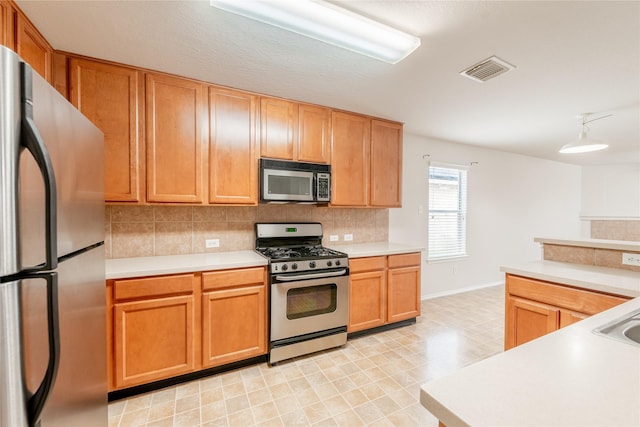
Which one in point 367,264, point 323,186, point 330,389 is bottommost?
point 330,389

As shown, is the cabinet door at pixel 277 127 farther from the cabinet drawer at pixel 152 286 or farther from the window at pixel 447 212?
the window at pixel 447 212

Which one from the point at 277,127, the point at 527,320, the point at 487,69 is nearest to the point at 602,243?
the point at 527,320

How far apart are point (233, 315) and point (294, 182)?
51.8 inches

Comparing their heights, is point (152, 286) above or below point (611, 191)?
below

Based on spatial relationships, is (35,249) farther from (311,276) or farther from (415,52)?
(415,52)

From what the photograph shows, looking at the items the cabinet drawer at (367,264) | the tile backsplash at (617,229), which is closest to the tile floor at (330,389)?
the cabinet drawer at (367,264)

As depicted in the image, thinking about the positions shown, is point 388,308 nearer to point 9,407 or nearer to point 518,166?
point 9,407

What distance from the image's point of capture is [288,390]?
2.02 meters

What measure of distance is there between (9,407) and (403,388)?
2.17m

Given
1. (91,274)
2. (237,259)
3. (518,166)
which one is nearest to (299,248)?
(237,259)

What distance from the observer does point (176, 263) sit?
6.91 feet

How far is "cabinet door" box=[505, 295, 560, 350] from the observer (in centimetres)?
184

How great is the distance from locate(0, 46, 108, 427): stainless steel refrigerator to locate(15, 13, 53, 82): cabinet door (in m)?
1.08

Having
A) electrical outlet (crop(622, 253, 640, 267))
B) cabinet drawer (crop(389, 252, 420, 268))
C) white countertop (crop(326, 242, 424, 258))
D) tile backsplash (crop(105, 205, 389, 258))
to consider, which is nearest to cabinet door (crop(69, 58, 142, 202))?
tile backsplash (crop(105, 205, 389, 258))
